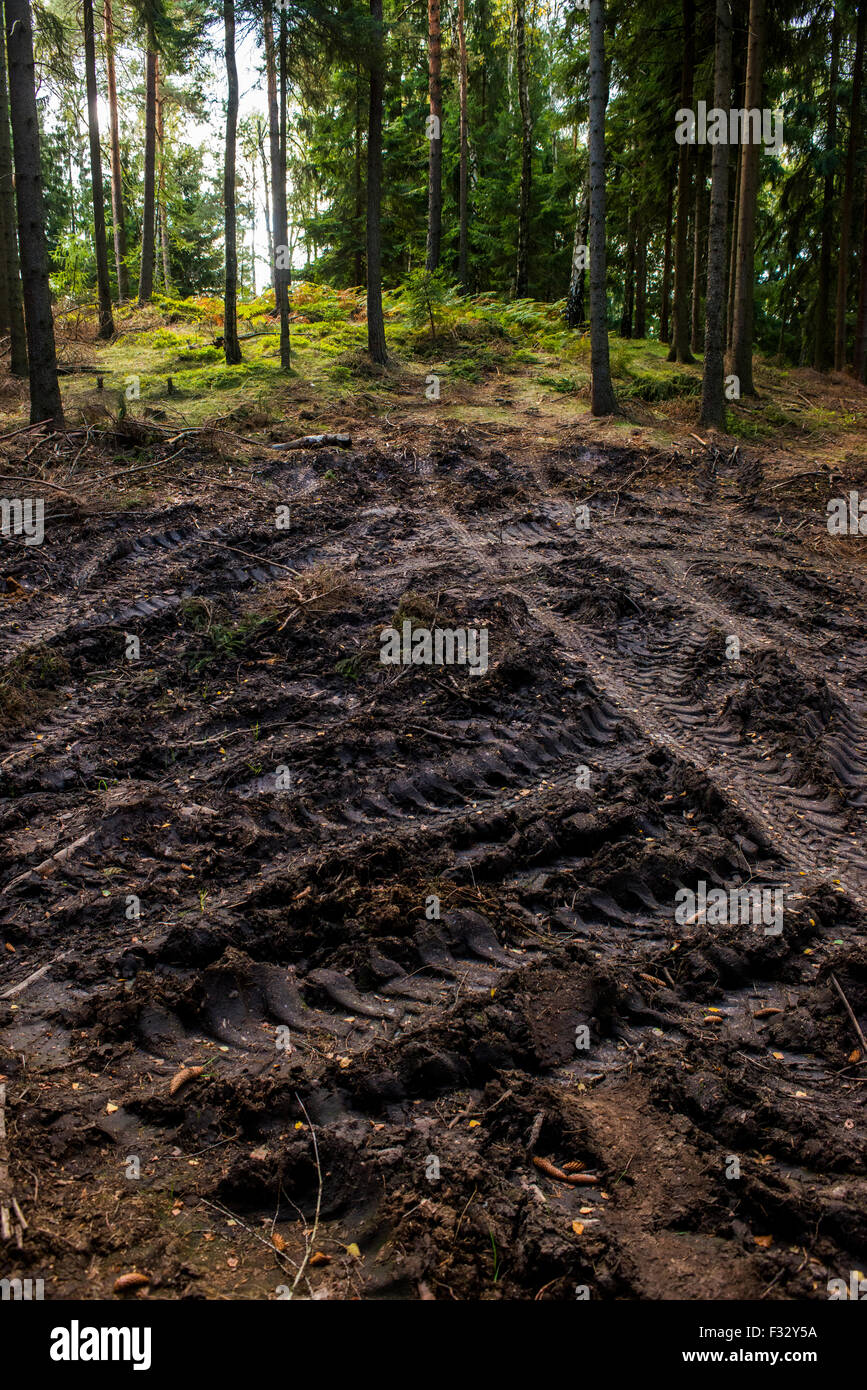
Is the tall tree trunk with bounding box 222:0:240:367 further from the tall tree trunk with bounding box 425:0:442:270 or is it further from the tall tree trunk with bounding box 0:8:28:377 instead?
the tall tree trunk with bounding box 425:0:442:270

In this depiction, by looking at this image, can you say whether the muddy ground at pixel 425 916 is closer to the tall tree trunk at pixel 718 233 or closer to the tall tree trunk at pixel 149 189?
the tall tree trunk at pixel 718 233

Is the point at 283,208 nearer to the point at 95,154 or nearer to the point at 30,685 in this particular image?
the point at 95,154

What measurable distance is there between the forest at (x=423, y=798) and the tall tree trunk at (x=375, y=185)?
12 cm

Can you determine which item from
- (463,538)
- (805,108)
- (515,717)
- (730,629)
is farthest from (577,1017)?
(805,108)

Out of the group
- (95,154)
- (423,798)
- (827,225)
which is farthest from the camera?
(827,225)

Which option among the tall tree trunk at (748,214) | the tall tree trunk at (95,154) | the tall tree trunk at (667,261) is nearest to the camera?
the tall tree trunk at (748,214)

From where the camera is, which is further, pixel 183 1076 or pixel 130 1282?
pixel 183 1076

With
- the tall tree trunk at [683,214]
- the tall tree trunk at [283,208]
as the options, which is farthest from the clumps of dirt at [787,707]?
the tall tree trunk at [683,214]

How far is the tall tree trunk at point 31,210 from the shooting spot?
38.5 ft

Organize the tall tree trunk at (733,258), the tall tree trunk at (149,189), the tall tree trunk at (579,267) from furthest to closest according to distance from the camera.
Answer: the tall tree trunk at (149,189), the tall tree trunk at (579,267), the tall tree trunk at (733,258)

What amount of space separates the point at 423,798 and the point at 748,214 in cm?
1478

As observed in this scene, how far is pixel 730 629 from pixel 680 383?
10.1 metres

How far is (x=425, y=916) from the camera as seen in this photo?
483 cm

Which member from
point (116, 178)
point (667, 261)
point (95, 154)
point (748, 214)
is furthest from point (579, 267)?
point (116, 178)
